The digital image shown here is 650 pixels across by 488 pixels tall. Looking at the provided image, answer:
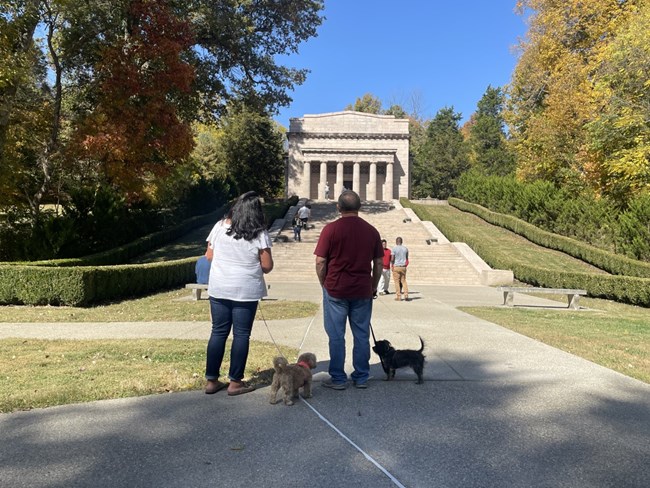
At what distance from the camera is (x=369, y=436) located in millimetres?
3350

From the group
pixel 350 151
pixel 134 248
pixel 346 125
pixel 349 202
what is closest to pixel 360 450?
pixel 349 202

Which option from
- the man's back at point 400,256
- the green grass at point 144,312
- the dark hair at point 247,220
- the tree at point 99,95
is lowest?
the green grass at point 144,312

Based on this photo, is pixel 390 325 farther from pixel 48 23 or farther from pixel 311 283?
pixel 48 23

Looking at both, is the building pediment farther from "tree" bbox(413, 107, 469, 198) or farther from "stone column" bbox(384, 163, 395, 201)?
"tree" bbox(413, 107, 469, 198)

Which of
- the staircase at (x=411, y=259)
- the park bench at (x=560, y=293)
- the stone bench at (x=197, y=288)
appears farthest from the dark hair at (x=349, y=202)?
the staircase at (x=411, y=259)

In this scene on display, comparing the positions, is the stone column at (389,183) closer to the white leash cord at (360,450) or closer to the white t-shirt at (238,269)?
the white t-shirt at (238,269)

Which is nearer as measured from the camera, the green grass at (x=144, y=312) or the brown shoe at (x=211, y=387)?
the brown shoe at (x=211, y=387)

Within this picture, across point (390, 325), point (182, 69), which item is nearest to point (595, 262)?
point (390, 325)

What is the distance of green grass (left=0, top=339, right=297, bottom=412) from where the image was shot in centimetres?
419

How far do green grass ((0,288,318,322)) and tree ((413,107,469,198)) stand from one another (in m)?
50.2

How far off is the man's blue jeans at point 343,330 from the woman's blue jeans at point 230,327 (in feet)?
2.36

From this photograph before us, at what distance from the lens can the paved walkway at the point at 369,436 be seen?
2.76m

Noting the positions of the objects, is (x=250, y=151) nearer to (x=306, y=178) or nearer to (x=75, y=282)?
(x=306, y=178)

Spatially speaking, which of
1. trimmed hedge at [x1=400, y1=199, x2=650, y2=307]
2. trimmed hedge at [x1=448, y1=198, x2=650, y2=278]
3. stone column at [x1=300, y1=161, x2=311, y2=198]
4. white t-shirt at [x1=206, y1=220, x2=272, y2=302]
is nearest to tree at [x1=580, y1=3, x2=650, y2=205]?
trimmed hedge at [x1=448, y1=198, x2=650, y2=278]
